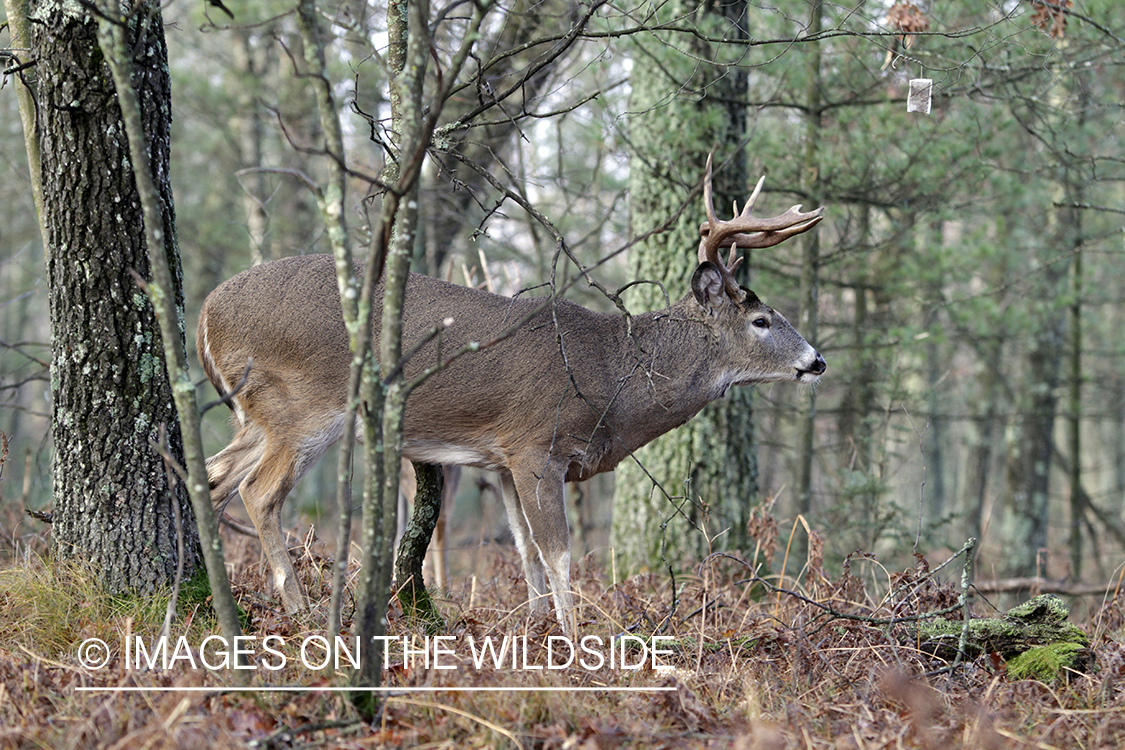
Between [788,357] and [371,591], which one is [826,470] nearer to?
[788,357]

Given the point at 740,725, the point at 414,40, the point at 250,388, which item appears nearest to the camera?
the point at 414,40

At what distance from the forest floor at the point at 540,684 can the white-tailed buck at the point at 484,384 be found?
0.59 m

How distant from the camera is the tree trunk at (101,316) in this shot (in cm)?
427

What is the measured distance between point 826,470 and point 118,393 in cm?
838

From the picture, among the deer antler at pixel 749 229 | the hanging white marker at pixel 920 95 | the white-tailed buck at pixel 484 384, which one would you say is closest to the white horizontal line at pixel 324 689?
the white-tailed buck at pixel 484 384

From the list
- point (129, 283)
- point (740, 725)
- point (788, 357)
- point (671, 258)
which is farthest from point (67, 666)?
point (671, 258)

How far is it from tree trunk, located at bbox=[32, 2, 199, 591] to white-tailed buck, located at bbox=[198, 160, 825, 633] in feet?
1.96

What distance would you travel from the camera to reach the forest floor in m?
3.04

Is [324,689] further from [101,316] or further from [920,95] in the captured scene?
[920,95]

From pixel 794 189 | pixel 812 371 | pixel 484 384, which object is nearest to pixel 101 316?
pixel 484 384

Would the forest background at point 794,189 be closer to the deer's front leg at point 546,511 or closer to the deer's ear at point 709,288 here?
the deer's ear at point 709,288

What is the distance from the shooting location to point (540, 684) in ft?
11.5

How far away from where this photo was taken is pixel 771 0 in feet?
25.1

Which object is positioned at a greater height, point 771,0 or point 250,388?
point 771,0
